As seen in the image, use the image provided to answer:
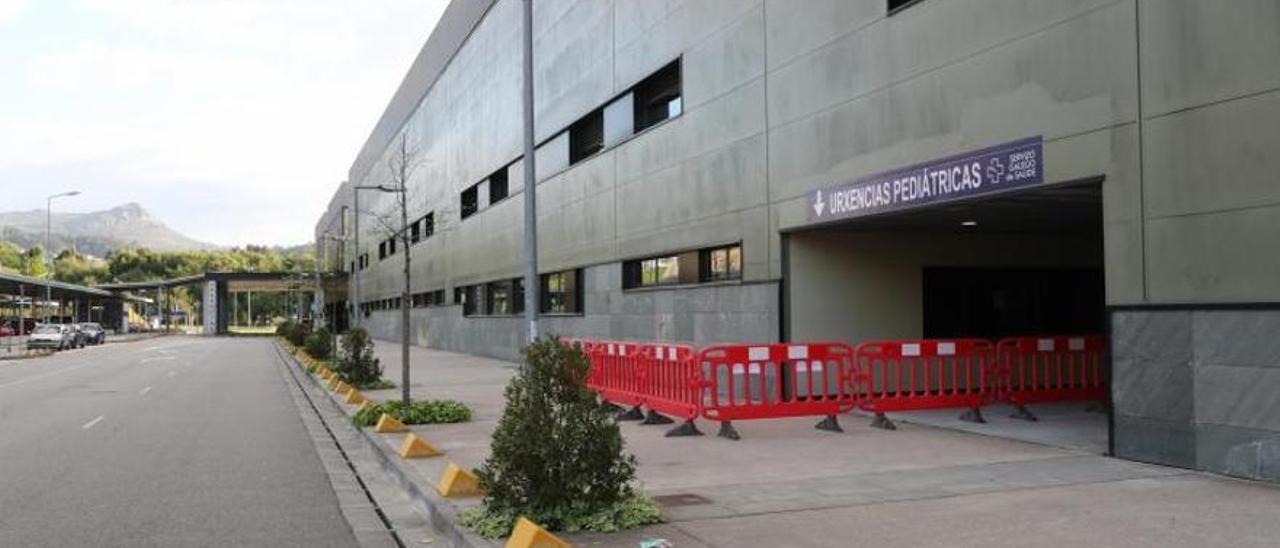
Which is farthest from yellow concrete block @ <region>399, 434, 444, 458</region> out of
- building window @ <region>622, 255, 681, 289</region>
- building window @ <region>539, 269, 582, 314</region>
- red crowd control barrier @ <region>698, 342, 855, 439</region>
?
building window @ <region>539, 269, 582, 314</region>

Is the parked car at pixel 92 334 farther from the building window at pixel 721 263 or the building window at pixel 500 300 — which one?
the building window at pixel 721 263

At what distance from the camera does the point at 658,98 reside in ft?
72.1

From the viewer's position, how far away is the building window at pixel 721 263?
58.0ft

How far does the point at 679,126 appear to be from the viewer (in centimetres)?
1975

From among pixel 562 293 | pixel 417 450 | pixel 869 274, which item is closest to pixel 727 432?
pixel 417 450

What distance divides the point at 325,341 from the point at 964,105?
84.6ft

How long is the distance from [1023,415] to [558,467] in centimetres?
835

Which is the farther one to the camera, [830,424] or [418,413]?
[418,413]

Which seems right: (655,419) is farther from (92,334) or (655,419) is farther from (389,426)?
(92,334)

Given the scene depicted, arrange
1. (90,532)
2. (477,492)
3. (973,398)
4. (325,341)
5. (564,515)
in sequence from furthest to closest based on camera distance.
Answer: (325,341), (973,398), (477,492), (90,532), (564,515)

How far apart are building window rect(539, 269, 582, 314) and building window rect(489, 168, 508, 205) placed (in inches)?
236

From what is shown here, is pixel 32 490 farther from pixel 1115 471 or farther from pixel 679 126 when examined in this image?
pixel 679 126

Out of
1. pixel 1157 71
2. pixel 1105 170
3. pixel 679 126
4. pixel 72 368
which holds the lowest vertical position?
pixel 72 368

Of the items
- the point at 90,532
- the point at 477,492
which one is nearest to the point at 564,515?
the point at 477,492
